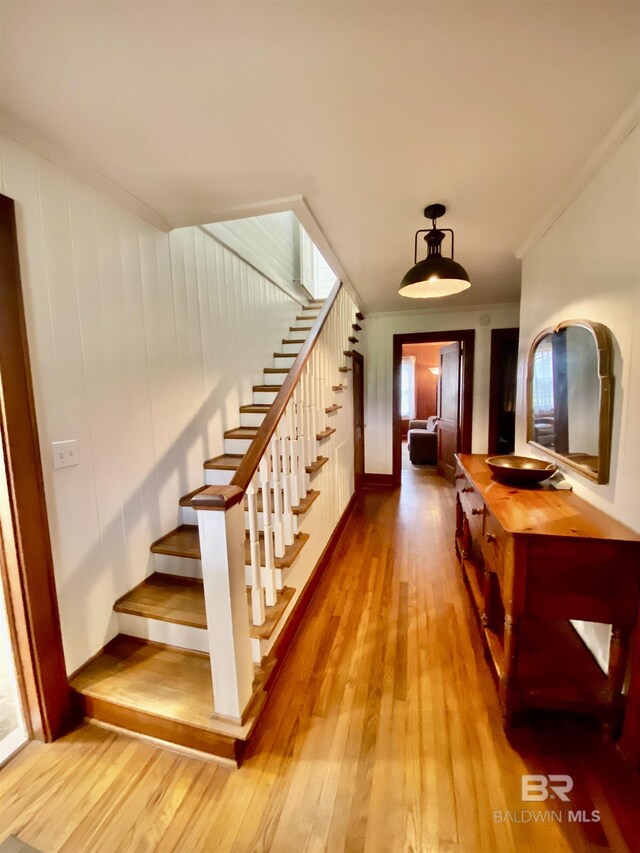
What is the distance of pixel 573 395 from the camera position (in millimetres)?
1646

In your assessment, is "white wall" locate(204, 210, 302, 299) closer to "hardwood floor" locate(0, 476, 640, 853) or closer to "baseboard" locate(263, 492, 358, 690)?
"baseboard" locate(263, 492, 358, 690)

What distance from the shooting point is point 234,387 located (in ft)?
8.59

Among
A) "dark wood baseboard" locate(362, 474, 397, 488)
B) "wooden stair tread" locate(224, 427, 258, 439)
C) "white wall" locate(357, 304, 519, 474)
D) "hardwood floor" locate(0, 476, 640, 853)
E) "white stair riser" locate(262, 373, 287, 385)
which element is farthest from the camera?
"dark wood baseboard" locate(362, 474, 397, 488)

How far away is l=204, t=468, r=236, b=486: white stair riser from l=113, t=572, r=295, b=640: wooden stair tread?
63 cm

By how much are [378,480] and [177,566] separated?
3.29 m

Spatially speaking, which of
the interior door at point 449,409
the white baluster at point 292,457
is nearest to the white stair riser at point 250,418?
the white baluster at point 292,457

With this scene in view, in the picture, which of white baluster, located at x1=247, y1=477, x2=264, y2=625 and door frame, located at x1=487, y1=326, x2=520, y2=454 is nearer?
white baluster, located at x1=247, y1=477, x2=264, y2=625

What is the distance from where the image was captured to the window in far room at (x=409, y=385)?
349 inches

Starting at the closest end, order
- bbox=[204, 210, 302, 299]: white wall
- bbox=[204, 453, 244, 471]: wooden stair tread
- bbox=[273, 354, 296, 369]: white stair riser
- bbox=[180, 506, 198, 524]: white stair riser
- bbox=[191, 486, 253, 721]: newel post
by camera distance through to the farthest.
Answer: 1. bbox=[191, 486, 253, 721]: newel post
2. bbox=[180, 506, 198, 524]: white stair riser
3. bbox=[204, 453, 244, 471]: wooden stair tread
4. bbox=[204, 210, 302, 299]: white wall
5. bbox=[273, 354, 296, 369]: white stair riser

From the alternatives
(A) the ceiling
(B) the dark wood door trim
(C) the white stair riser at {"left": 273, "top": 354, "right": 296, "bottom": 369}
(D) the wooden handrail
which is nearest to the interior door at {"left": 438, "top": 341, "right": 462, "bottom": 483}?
(C) the white stair riser at {"left": 273, "top": 354, "right": 296, "bottom": 369}

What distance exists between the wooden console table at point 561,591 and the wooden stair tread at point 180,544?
4.83 feet

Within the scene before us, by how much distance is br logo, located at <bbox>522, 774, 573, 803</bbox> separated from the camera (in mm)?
1109

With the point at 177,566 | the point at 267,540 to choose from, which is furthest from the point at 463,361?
the point at 177,566

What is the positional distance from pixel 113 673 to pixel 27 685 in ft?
1.00
